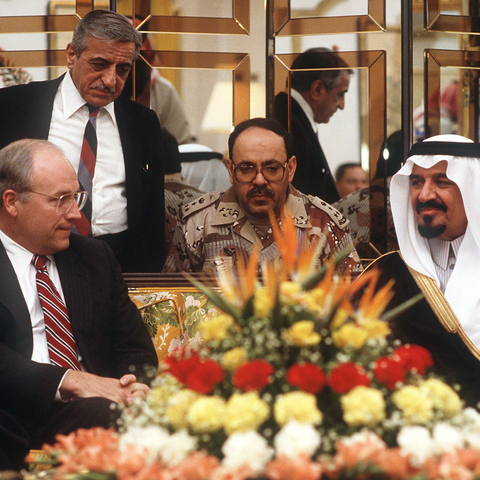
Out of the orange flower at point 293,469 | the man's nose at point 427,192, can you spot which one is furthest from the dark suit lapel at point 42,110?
the orange flower at point 293,469

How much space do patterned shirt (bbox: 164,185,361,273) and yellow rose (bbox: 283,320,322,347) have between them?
74.2 inches

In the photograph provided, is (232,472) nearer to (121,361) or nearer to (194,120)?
(121,361)

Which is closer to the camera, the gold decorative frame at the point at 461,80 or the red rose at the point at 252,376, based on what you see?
the red rose at the point at 252,376

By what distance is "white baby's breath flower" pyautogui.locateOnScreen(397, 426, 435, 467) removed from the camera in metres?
1.43

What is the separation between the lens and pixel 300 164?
16.6 feet

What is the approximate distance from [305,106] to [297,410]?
388cm

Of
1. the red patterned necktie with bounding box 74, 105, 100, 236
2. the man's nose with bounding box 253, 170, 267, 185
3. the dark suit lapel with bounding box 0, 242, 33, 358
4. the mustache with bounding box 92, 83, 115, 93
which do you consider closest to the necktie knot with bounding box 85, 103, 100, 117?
the red patterned necktie with bounding box 74, 105, 100, 236

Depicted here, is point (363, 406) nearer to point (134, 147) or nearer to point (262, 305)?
point (262, 305)

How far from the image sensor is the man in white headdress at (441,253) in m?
2.96

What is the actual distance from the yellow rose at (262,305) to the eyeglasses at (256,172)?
197 cm

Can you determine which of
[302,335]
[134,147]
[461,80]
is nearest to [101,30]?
[134,147]

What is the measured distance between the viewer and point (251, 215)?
12.0 feet

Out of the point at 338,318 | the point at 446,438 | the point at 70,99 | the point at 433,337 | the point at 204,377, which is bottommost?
the point at 433,337

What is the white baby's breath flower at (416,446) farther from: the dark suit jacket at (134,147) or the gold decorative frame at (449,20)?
the gold decorative frame at (449,20)
